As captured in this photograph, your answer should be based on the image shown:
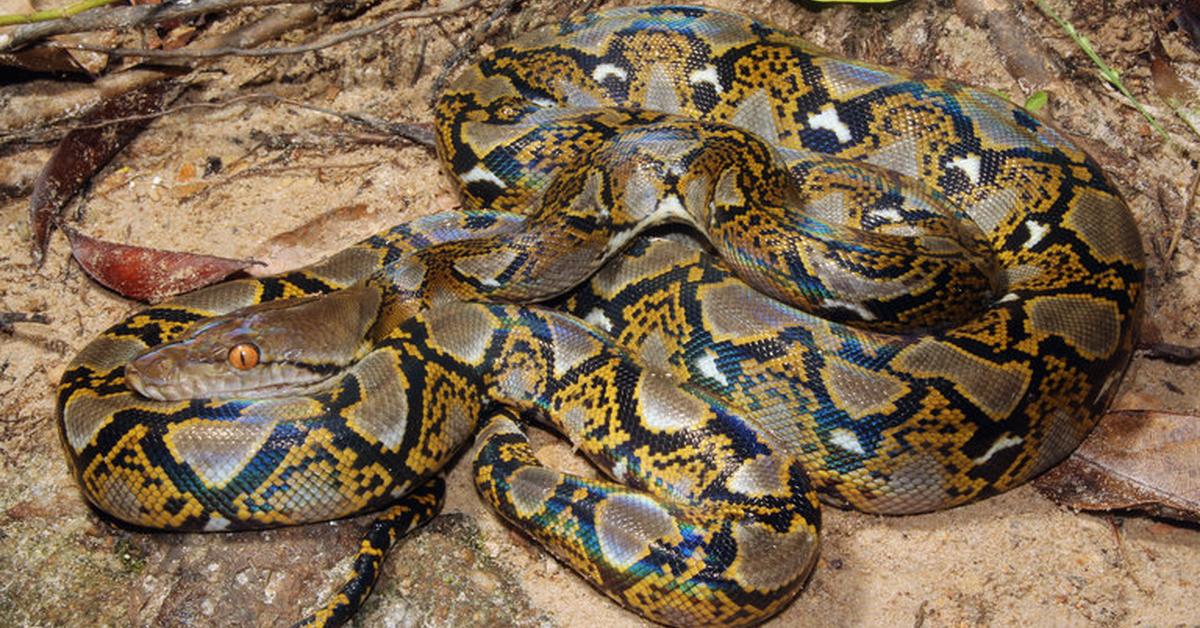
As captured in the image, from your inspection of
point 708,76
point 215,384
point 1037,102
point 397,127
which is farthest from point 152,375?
point 1037,102

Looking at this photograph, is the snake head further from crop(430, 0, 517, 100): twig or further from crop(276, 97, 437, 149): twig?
crop(430, 0, 517, 100): twig

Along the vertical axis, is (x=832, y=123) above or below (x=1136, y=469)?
above

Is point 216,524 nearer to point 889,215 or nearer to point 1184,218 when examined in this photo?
point 889,215

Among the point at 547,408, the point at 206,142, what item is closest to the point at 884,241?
the point at 547,408

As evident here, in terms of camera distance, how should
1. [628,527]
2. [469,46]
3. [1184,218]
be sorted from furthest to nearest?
[469,46] < [1184,218] < [628,527]

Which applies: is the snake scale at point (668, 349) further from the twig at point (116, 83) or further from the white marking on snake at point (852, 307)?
the twig at point (116, 83)
